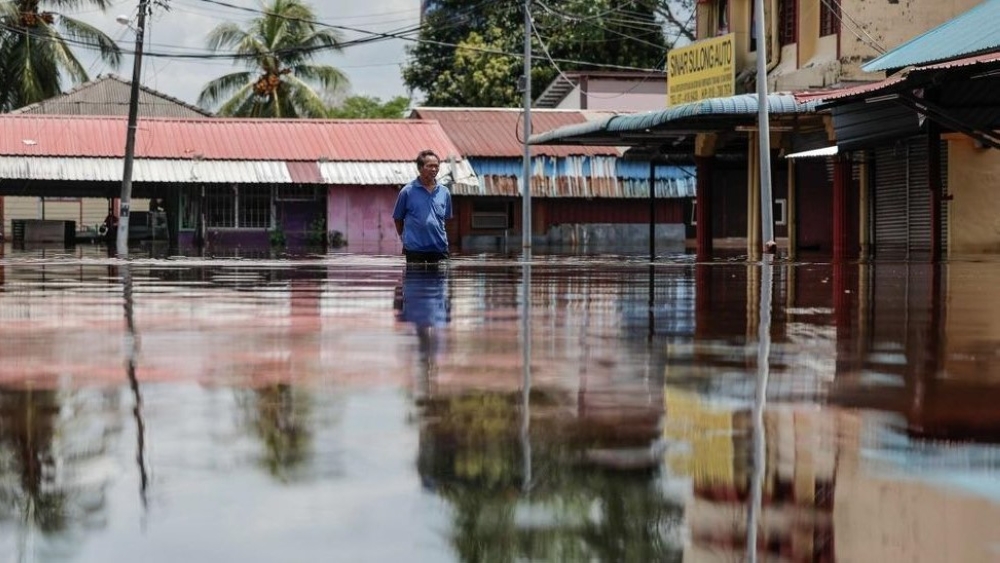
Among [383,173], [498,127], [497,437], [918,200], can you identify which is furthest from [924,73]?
[498,127]

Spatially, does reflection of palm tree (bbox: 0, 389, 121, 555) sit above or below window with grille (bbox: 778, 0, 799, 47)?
below

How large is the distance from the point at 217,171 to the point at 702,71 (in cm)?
1965

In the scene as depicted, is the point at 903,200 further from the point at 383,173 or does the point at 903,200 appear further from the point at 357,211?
the point at 357,211

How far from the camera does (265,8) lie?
55.6 metres

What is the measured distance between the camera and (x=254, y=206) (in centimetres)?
5106

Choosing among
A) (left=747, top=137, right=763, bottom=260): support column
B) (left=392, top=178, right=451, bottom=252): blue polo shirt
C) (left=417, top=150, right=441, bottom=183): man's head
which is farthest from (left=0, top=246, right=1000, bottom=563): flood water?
(left=747, top=137, right=763, bottom=260): support column

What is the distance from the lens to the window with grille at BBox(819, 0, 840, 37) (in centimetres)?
2939

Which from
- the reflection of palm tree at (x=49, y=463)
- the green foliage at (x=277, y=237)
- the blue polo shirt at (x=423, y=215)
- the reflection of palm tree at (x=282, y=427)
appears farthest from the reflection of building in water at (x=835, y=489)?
the green foliage at (x=277, y=237)

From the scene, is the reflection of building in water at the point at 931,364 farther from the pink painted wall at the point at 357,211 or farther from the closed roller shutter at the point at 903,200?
the pink painted wall at the point at 357,211

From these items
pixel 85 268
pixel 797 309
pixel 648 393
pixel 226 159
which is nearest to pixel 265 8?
pixel 226 159

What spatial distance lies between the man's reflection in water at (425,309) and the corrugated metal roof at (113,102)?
44422mm

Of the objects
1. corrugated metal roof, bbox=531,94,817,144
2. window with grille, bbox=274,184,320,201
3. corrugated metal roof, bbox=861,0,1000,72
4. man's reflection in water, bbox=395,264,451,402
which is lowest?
man's reflection in water, bbox=395,264,451,402

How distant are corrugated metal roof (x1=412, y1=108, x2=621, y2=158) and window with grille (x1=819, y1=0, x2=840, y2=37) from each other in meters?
20.8

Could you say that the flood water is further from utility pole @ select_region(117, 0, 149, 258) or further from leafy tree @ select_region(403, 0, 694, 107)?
leafy tree @ select_region(403, 0, 694, 107)
